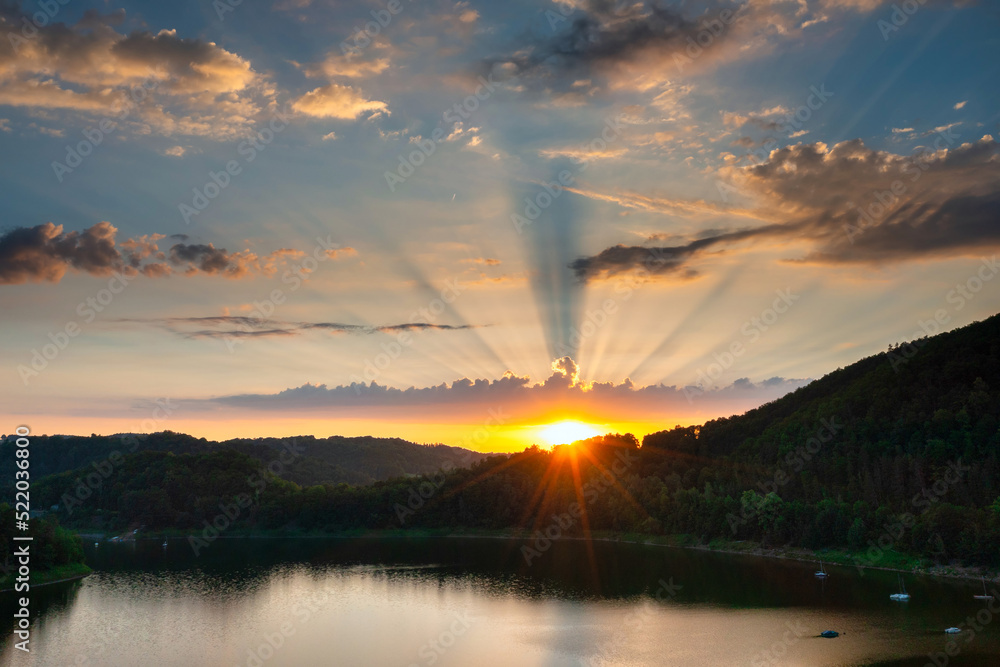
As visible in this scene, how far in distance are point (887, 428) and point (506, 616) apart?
100225mm

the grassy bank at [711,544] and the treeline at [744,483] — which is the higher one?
the treeline at [744,483]

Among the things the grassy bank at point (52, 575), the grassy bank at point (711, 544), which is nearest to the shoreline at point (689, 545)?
the grassy bank at point (711, 544)

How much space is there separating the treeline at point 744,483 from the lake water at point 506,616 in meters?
10.9

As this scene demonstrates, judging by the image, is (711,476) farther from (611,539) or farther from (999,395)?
A: (999,395)

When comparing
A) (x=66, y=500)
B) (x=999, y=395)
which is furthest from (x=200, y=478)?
Result: (x=999, y=395)

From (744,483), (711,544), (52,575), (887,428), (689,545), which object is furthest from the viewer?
(887,428)

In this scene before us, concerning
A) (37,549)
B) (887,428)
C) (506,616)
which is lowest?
(506,616)

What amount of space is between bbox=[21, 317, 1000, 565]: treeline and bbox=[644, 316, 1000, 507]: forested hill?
0.37m

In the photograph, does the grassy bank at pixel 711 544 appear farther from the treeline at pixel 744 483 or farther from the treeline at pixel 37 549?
the treeline at pixel 37 549

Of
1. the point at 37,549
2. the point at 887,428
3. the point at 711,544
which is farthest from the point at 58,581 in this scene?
the point at 887,428

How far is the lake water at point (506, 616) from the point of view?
52938mm

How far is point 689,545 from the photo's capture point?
122m

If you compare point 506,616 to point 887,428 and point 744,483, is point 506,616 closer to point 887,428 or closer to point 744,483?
point 744,483

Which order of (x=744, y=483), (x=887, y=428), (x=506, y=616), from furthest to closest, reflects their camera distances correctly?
(x=887, y=428) → (x=744, y=483) → (x=506, y=616)
